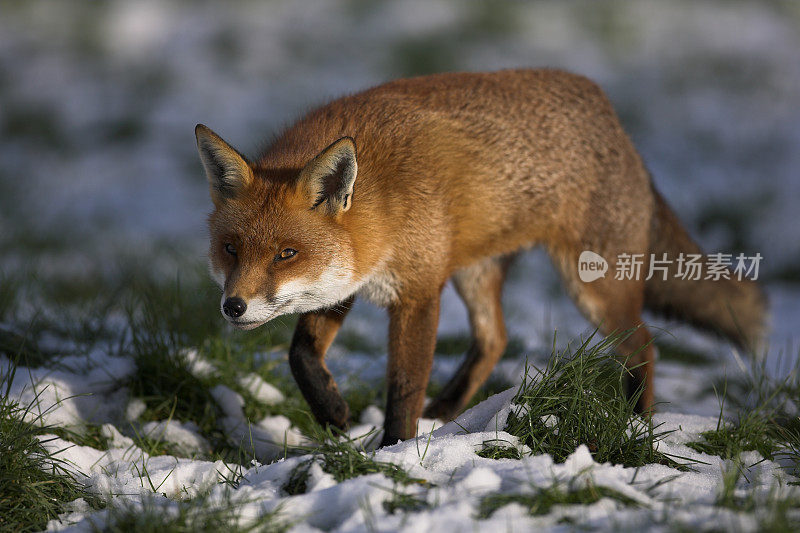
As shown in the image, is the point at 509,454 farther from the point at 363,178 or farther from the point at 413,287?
the point at 363,178

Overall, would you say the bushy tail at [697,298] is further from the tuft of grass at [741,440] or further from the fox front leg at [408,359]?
the fox front leg at [408,359]

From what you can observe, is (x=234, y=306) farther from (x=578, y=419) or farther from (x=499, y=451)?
(x=578, y=419)

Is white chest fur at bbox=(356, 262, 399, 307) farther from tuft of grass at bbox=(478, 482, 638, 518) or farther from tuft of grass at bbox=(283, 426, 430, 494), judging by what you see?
tuft of grass at bbox=(478, 482, 638, 518)

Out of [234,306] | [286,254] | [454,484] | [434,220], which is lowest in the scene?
[454,484]

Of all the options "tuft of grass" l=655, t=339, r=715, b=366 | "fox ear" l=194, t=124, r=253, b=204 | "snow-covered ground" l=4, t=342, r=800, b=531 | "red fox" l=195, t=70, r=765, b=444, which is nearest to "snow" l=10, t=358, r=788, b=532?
"snow-covered ground" l=4, t=342, r=800, b=531

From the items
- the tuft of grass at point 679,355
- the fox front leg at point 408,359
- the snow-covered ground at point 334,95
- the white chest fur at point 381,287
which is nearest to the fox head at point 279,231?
the white chest fur at point 381,287

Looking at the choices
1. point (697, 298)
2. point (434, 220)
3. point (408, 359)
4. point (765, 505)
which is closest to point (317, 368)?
point (408, 359)

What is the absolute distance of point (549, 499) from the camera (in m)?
2.10

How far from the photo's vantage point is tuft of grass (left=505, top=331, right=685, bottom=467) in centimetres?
261

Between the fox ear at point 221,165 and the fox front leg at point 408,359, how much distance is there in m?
0.96

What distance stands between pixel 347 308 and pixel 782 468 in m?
2.05

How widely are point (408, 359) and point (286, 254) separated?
0.82m

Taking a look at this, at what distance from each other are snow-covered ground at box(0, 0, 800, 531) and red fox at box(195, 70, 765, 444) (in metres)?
0.41

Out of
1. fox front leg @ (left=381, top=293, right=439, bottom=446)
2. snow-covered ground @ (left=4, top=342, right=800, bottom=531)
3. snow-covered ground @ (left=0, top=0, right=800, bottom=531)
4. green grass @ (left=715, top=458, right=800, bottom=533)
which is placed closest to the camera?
green grass @ (left=715, top=458, right=800, bottom=533)
